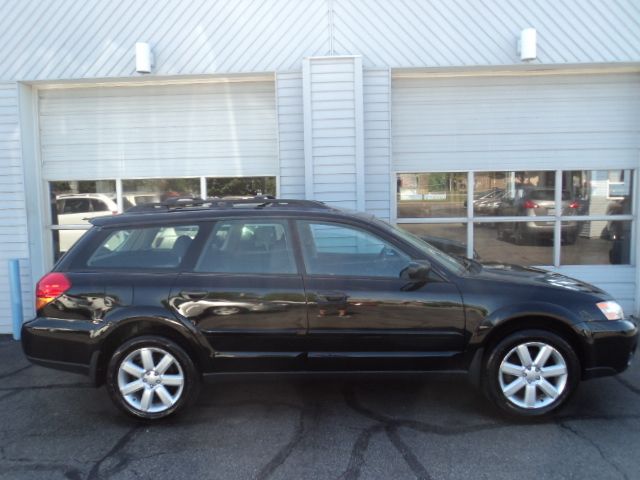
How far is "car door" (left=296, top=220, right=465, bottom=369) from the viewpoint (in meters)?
4.02

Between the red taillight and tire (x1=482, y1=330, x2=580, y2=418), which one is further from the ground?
the red taillight

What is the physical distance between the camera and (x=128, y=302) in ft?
13.3

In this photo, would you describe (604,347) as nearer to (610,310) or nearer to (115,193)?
(610,310)

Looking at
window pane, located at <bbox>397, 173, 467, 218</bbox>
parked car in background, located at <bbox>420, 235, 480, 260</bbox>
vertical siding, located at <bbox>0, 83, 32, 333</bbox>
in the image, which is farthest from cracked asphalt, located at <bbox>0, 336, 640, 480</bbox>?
window pane, located at <bbox>397, 173, 467, 218</bbox>

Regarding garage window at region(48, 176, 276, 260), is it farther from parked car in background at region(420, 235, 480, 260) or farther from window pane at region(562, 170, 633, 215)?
window pane at region(562, 170, 633, 215)

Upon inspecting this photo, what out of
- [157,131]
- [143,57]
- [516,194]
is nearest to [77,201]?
[157,131]

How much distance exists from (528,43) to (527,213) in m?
2.24

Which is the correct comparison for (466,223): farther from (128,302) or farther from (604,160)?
(128,302)

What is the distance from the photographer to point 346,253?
423 cm

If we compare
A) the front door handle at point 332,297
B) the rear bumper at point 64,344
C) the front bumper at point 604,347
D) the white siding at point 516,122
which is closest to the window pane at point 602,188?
the white siding at point 516,122

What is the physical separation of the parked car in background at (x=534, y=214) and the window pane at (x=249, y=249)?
427cm

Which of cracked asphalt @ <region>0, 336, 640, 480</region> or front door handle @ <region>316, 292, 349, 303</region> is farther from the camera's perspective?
front door handle @ <region>316, 292, 349, 303</region>

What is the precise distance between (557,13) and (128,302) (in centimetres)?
600

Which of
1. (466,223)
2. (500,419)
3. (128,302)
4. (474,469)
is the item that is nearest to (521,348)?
(500,419)
